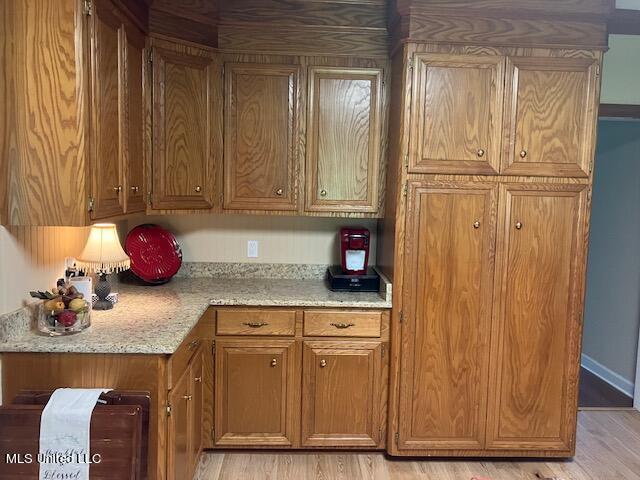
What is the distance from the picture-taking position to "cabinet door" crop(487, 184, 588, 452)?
2.76 meters

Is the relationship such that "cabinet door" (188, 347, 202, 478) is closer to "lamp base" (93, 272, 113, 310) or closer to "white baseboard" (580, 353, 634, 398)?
"lamp base" (93, 272, 113, 310)

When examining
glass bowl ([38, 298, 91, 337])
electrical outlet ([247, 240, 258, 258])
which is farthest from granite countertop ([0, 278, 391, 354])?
electrical outlet ([247, 240, 258, 258])

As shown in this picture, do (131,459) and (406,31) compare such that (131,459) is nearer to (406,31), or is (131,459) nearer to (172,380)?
(172,380)

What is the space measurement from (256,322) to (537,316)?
1.42m

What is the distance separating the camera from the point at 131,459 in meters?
1.79

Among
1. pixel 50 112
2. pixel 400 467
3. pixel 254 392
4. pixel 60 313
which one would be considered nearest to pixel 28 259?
pixel 60 313

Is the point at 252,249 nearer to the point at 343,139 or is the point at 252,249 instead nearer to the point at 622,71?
the point at 343,139

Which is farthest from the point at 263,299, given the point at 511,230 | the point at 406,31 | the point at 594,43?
the point at 594,43

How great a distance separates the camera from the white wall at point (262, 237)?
340cm

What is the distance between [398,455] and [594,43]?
88.9 inches

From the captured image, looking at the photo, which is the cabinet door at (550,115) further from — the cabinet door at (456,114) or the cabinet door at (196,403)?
the cabinet door at (196,403)

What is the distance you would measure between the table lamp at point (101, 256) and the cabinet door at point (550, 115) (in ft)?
6.20

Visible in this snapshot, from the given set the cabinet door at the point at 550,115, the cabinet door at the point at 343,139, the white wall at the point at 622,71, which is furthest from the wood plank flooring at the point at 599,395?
the cabinet door at the point at 343,139

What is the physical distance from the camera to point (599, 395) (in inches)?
155
